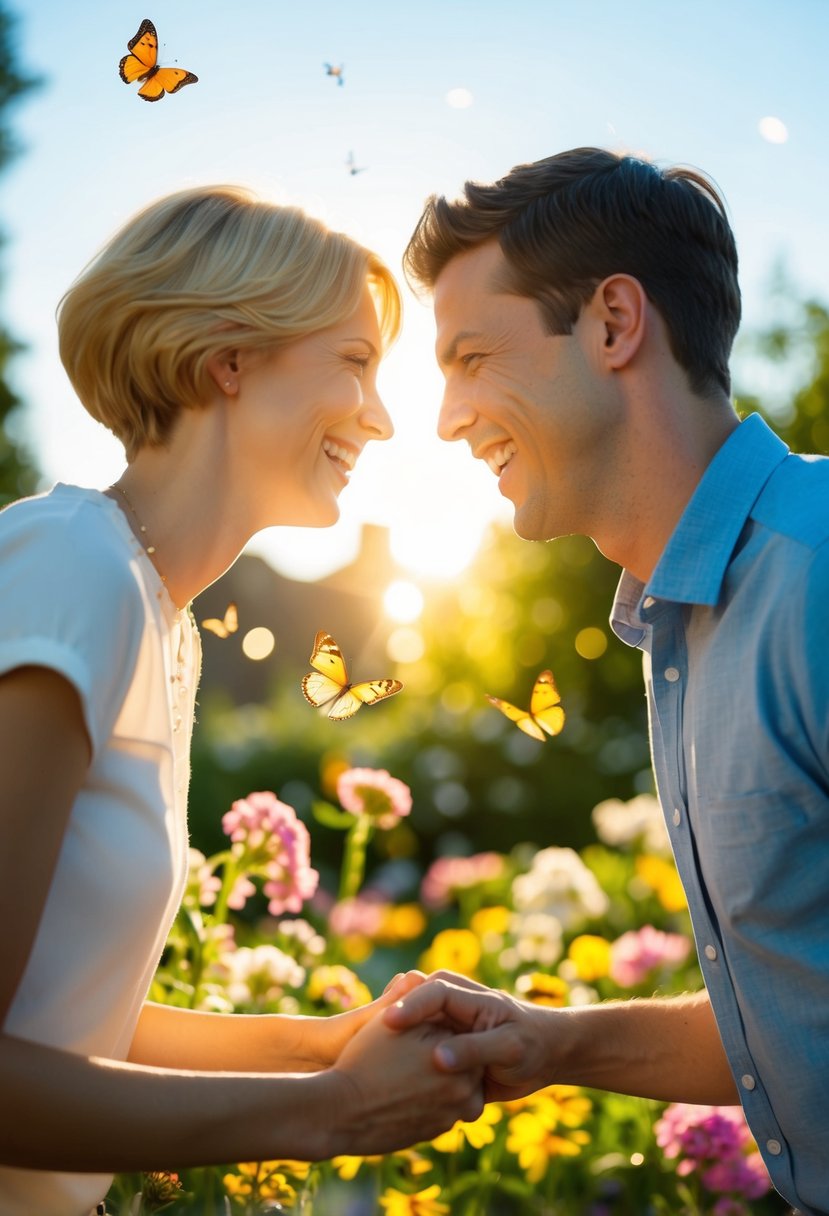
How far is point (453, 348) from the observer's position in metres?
2.57

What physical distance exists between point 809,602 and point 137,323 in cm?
127

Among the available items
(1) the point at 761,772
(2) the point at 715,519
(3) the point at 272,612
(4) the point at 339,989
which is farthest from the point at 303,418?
(3) the point at 272,612

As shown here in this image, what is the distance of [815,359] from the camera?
15.8m

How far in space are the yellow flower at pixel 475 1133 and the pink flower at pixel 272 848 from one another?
2.08ft

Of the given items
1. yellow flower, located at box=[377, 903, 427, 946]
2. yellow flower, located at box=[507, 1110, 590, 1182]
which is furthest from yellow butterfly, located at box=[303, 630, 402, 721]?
yellow flower, located at box=[377, 903, 427, 946]

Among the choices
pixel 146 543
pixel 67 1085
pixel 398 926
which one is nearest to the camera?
pixel 67 1085

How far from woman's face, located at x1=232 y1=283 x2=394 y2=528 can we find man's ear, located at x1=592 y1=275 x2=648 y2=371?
47 centimetres

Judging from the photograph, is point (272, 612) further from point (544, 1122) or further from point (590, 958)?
point (544, 1122)

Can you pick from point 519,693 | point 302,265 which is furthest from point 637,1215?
point 519,693

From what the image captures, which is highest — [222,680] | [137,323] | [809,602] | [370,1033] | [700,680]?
[137,323]

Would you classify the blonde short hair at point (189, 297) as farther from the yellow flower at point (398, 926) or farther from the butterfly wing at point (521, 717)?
the yellow flower at point (398, 926)

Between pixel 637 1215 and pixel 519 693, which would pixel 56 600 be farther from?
pixel 519 693

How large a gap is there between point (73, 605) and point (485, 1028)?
116 centimetres

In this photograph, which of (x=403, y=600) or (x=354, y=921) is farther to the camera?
(x=403, y=600)
